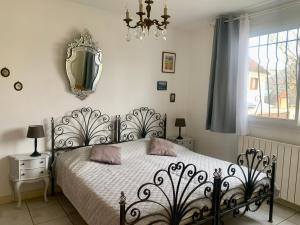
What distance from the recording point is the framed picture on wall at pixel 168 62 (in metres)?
4.09

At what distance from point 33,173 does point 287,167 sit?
3069mm

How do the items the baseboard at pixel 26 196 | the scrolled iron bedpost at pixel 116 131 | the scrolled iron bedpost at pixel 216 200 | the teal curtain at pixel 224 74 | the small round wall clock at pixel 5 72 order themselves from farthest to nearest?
the scrolled iron bedpost at pixel 116 131 → the teal curtain at pixel 224 74 → the baseboard at pixel 26 196 → the small round wall clock at pixel 5 72 → the scrolled iron bedpost at pixel 216 200

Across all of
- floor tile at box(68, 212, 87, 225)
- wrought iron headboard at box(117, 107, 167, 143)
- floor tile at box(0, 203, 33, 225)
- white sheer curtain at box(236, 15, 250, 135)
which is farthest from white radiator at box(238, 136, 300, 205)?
floor tile at box(0, 203, 33, 225)

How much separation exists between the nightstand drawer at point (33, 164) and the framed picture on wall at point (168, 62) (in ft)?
7.71

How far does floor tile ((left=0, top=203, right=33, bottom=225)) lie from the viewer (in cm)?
253

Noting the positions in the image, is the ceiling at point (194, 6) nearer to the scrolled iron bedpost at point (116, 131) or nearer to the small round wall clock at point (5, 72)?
the small round wall clock at point (5, 72)

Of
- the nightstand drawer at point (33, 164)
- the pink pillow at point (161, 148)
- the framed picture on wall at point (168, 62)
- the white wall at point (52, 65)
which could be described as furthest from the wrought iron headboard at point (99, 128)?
the framed picture on wall at point (168, 62)

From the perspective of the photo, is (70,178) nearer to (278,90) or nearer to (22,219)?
(22,219)

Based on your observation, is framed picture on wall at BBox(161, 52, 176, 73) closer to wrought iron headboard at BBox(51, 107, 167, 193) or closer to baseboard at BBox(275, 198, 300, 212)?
wrought iron headboard at BBox(51, 107, 167, 193)

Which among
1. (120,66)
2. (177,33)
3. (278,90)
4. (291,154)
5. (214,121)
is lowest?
(291,154)

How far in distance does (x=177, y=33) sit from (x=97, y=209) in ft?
10.7

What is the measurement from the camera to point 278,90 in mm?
3260

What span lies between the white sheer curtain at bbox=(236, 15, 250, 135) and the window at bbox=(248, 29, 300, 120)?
237 mm

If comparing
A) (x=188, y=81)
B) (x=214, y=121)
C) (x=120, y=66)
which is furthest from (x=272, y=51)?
(x=120, y=66)
